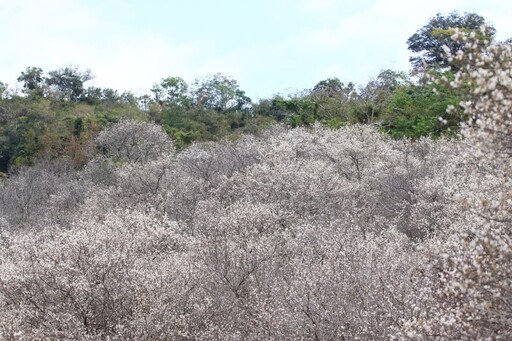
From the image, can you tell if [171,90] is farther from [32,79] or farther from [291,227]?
[291,227]

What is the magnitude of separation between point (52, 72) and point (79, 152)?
98.0ft

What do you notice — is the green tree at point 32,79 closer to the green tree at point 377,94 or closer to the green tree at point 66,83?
the green tree at point 66,83

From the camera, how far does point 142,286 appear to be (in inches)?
570

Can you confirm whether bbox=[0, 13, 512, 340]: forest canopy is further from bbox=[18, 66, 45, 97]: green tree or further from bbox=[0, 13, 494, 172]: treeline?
bbox=[18, 66, 45, 97]: green tree

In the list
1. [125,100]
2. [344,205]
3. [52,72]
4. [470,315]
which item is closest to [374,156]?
[344,205]

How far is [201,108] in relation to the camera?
68062 millimetres

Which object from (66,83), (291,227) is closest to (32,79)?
(66,83)

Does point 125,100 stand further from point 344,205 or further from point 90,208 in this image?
point 344,205

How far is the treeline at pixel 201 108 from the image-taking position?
1820 inches

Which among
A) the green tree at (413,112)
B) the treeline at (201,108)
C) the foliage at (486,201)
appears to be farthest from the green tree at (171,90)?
the foliage at (486,201)

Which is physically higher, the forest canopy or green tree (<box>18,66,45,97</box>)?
green tree (<box>18,66,45,97</box>)

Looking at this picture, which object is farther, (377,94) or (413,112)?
(377,94)

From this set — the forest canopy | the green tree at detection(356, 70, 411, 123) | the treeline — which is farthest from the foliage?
the green tree at detection(356, 70, 411, 123)

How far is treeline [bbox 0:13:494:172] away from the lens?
152ft
